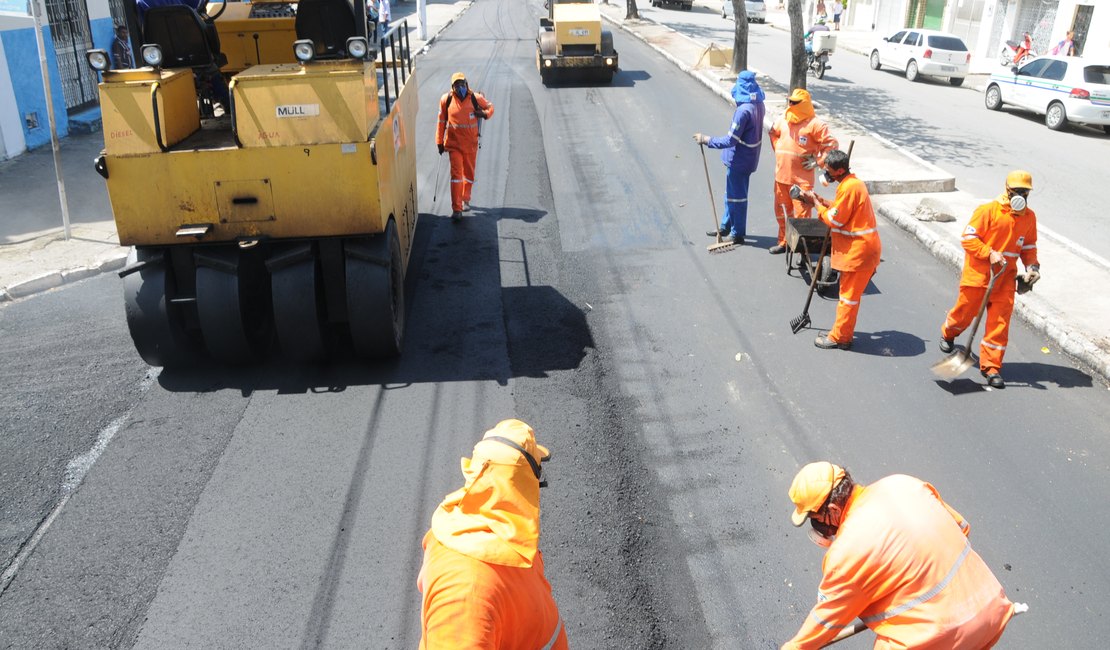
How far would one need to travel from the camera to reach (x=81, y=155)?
43.6 feet

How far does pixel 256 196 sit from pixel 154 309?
49.2 inches

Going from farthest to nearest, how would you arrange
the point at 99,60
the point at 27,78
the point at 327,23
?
the point at 27,78 < the point at 327,23 < the point at 99,60

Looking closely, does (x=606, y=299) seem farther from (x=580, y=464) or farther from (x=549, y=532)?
(x=549, y=532)

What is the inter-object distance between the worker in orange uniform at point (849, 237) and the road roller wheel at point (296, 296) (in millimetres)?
4292

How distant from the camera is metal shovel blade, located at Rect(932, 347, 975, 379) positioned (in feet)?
22.0

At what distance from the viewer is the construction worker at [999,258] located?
6574 mm

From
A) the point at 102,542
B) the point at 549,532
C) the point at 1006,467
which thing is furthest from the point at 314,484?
the point at 1006,467

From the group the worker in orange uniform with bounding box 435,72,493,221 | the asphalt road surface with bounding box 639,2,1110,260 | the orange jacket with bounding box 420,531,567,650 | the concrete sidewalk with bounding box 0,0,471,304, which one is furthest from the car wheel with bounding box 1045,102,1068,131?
Result: the orange jacket with bounding box 420,531,567,650

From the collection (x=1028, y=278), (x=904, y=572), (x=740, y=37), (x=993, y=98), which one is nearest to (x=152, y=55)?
(x=904, y=572)

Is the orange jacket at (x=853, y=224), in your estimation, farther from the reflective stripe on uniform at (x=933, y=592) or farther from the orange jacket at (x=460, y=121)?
the orange jacket at (x=460, y=121)

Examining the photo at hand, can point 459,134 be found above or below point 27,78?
below

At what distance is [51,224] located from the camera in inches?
409

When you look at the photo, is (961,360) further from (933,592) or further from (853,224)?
(933,592)

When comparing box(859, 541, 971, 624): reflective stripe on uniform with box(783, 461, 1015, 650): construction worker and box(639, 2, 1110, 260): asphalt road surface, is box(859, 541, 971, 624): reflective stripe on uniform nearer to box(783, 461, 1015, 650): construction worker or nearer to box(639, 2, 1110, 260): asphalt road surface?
box(783, 461, 1015, 650): construction worker
